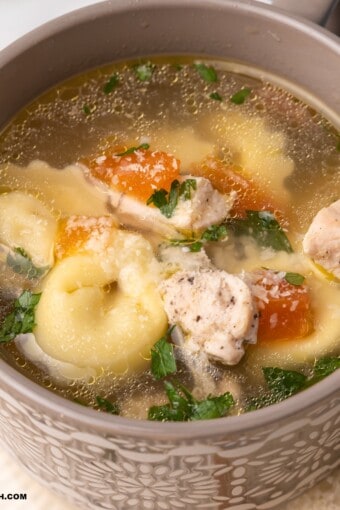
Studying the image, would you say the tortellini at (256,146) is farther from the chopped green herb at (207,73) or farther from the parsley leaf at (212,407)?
the parsley leaf at (212,407)

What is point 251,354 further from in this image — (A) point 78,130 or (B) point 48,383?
(A) point 78,130

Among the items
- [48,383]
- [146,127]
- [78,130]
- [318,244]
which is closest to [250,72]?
[146,127]

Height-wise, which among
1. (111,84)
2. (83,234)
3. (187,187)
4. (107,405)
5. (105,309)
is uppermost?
(111,84)

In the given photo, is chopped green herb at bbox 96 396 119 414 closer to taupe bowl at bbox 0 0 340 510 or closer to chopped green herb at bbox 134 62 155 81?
taupe bowl at bbox 0 0 340 510

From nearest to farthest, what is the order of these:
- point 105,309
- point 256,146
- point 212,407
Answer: point 212,407
point 105,309
point 256,146

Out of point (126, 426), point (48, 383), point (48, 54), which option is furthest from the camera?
point (48, 54)

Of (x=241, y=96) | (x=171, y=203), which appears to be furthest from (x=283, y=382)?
(x=241, y=96)

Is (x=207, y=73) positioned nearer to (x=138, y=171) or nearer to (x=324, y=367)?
(x=138, y=171)
